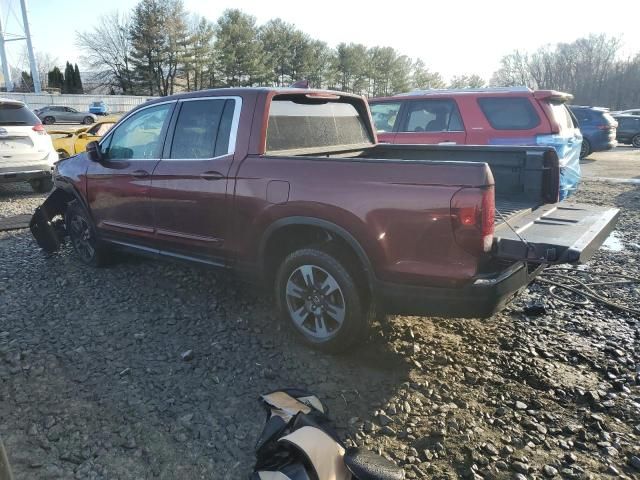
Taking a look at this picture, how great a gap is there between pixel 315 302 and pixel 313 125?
5.48 ft

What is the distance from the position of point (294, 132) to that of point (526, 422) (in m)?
2.73

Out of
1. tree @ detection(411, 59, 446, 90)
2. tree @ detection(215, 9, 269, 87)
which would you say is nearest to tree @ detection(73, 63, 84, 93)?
tree @ detection(215, 9, 269, 87)

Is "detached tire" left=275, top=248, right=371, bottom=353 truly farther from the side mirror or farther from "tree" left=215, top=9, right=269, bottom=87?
"tree" left=215, top=9, right=269, bottom=87

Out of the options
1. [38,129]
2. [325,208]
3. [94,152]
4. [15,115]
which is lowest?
[325,208]

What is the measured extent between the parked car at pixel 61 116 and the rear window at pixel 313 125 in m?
37.7

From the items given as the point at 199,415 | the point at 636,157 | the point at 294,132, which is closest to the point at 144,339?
the point at 199,415

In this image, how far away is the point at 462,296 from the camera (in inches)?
112

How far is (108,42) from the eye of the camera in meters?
60.3

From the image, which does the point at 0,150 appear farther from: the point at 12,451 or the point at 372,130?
the point at 12,451

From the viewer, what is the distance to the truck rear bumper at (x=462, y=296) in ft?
9.17

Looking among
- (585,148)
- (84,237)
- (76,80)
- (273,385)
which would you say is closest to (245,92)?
(273,385)

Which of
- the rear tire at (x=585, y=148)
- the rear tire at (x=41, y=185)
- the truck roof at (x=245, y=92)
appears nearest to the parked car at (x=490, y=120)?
the truck roof at (x=245, y=92)

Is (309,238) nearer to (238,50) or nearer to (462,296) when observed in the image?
(462,296)

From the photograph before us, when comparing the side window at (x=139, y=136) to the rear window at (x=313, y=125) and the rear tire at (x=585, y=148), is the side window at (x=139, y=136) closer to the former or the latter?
the rear window at (x=313, y=125)
